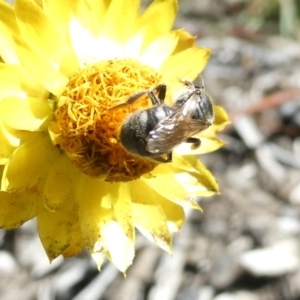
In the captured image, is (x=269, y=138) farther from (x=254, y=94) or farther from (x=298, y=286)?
(x=298, y=286)

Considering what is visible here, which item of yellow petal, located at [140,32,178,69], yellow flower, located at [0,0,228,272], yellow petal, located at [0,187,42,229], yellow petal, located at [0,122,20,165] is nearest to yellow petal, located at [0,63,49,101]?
yellow flower, located at [0,0,228,272]

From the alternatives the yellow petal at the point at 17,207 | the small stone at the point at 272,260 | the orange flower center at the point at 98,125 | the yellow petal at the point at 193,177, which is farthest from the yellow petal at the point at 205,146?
the small stone at the point at 272,260

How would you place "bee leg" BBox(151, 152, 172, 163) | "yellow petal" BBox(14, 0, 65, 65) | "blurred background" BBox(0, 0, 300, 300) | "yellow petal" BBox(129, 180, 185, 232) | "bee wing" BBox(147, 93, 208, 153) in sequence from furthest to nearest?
"blurred background" BBox(0, 0, 300, 300) → "yellow petal" BBox(129, 180, 185, 232) → "yellow petal" BBox(14, 0, 65, 65) → "bee leg" BBox(151, 152, 172, 163) → "bee wing" BBox(147, 93, 208, 153)

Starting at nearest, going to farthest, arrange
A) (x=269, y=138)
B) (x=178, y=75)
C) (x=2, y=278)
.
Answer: (x=178, y=75) → (x=2, y=278) → (x=269, y=138)

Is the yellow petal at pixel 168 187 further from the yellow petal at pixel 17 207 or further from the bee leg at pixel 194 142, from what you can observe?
the yellow petal at pixel 17 207

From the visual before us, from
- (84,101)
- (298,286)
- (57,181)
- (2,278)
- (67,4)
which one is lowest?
(298,286)

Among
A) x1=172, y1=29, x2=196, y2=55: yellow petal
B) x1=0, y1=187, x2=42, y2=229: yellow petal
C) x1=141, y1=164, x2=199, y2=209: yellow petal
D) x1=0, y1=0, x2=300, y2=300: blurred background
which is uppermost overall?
x1=172, y1=29, x2=196, y2=55: yellow petal

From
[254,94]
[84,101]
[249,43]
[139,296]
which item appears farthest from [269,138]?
[84,101]

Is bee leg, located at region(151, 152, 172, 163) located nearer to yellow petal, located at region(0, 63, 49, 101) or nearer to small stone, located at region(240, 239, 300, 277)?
yellow petal, located at region(0, 63, 49, 101)
